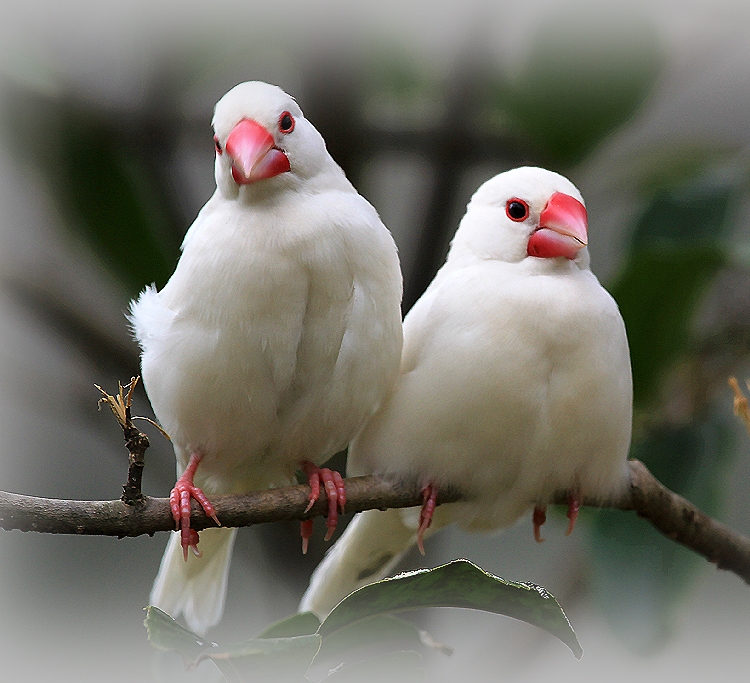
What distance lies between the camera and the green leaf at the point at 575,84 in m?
2.51

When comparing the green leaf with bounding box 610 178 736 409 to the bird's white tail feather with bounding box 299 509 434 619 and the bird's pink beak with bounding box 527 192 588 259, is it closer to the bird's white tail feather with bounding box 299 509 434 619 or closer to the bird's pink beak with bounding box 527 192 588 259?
the bird's pink beak with bounding box 527 192 588 259

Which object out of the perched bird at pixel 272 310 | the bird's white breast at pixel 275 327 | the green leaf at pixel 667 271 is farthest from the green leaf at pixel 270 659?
the green leaf at pixel 667 271

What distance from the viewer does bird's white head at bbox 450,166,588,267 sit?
179cm

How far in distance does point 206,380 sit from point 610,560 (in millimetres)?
1141

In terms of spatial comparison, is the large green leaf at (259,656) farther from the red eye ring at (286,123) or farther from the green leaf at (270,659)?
the red eye ring at (286,123)

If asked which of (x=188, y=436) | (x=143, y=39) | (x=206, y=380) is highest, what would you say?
(x=143, y=39)

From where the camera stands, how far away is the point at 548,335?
68.0 inches

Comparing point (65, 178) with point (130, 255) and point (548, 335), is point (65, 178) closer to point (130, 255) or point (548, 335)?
point (130, 255)

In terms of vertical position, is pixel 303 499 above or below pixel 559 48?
below

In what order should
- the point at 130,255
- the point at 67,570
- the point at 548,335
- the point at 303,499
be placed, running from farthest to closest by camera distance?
the point at 67,570
the point at 130,255
the point at 548,335
the point at 303,499

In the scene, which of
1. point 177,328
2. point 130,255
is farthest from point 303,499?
point 130,255

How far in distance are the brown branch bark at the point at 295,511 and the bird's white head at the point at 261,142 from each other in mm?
581

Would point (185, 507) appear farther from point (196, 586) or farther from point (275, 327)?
point (196, 586)

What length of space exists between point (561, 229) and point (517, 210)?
0.13 m
